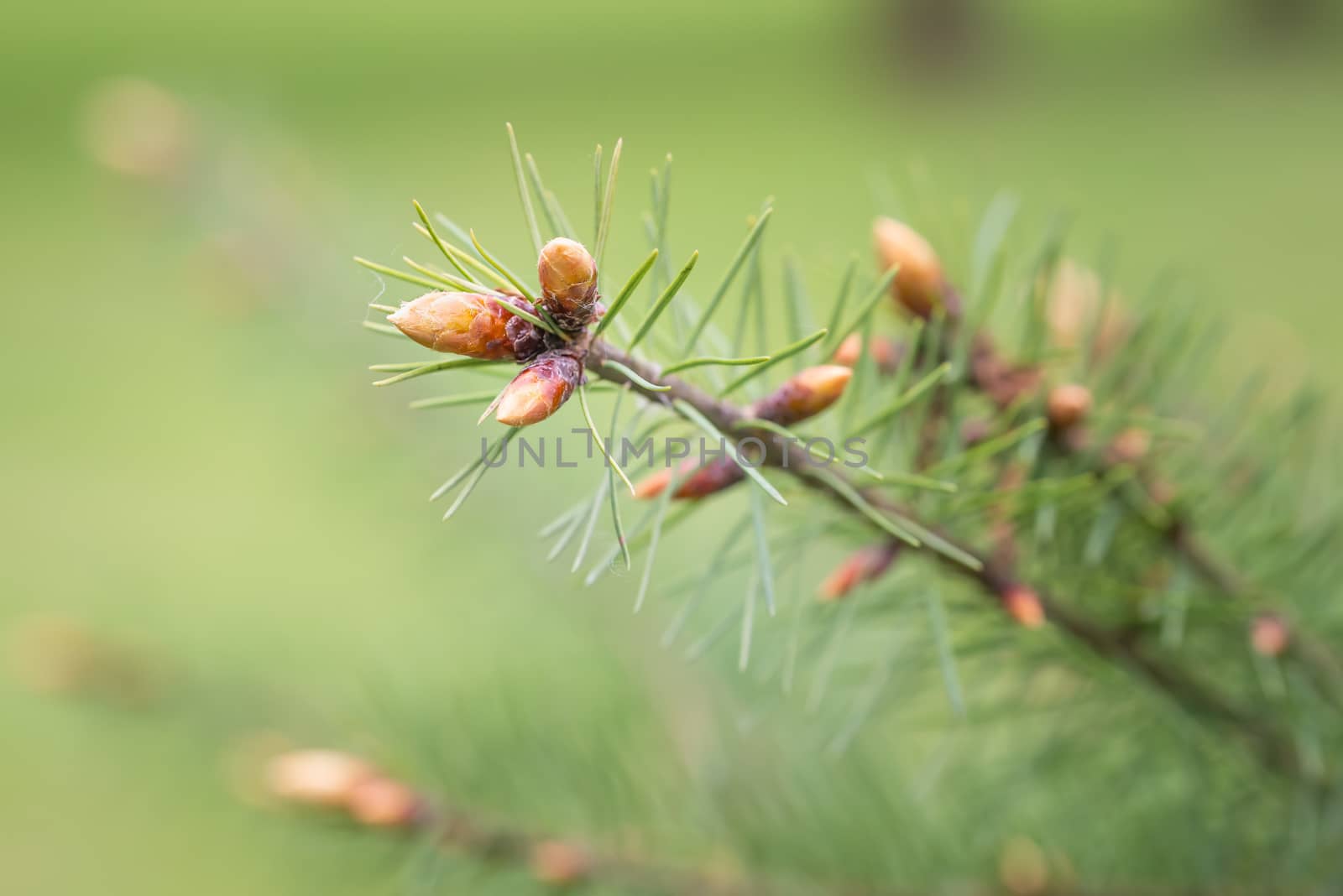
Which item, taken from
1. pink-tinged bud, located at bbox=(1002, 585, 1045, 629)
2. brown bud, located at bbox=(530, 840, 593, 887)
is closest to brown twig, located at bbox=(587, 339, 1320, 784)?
pink-tinged bud, located at bbox=(1002, 585, 1045, 629)

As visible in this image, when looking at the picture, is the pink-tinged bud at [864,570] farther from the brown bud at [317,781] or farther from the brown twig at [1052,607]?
the brown bud at [317,781]

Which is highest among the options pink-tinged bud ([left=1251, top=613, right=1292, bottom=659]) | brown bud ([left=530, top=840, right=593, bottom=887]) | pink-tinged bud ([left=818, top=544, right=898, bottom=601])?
pink-tinged bud ([left=818, top=544, right=898, bottom=601])

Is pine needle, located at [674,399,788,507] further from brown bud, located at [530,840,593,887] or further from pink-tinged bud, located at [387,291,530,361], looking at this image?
brown bud, located at [530,840,593,887]

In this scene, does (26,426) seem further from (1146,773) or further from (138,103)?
(1146,773)

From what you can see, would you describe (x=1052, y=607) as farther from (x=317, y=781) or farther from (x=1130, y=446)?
→ (x=317, y=781)

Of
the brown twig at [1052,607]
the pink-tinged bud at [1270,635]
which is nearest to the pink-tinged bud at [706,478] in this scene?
the brown twig at [1052,607]

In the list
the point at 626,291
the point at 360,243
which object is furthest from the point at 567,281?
the point at 360,243

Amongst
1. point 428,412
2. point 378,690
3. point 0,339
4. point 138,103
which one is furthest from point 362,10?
point 378,690
